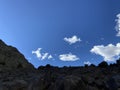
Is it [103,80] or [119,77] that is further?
[119,77]

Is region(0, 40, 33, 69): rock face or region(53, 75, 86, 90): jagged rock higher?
region(0, 40, 33, 69): rock face

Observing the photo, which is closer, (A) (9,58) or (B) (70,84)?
(B) (70,84)

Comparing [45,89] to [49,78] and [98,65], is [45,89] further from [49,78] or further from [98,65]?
[98,65]

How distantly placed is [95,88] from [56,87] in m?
2.68

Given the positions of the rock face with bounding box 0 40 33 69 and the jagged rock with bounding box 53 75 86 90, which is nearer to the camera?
the jagged rock with bounding box 53 75 86 90

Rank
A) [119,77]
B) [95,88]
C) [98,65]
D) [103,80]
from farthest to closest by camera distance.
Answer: [98,65]
[119,77]
[103,80]
[95,88]

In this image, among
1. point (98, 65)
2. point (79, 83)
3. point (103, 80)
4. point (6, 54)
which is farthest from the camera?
point (6, 54)

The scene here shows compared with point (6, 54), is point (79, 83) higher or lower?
lower

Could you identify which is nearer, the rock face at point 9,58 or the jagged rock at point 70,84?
the jagged rock at point 70,84

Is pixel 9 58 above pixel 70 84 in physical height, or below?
above

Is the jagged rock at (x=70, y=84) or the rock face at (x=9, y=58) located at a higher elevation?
the rock face at (x=9, y=58)

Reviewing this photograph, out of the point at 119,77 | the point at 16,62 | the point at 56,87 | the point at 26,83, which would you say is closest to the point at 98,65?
the point at 119,77

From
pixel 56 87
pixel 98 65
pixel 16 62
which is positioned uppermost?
pixel 16 62

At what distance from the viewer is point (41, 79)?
18625mm
